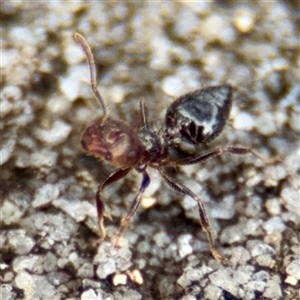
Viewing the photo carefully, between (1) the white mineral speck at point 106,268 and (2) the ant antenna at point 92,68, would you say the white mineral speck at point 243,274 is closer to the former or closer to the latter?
(1) the white mineral speck at point 106,268

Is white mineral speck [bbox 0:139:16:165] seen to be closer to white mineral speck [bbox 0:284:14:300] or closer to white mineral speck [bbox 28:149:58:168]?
white mineral speck [bbox 28:149:58:168]

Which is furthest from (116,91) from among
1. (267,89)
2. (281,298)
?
(281,298)

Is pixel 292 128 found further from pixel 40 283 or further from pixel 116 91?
pixel 40 283

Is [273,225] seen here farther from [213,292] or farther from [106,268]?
[106,268]

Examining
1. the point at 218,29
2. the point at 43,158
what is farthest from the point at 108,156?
the point at 218,29

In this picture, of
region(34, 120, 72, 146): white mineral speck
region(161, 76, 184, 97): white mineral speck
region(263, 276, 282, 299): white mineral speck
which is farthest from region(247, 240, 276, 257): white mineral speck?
region(34, 120, 72, 146): white mineral speck

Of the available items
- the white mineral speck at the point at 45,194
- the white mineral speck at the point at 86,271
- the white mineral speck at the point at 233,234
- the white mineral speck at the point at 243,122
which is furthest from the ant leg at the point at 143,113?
the white mineral speck at the point at 86,271

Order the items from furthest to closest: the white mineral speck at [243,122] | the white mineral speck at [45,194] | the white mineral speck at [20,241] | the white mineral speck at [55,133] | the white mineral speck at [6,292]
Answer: the white mineral speck at [243,122]
the white mineral speck at [55,133]
the white mineral speck at [45,194]
the white mineral speck at [20,241]
the white mineral speck at [6,292]
